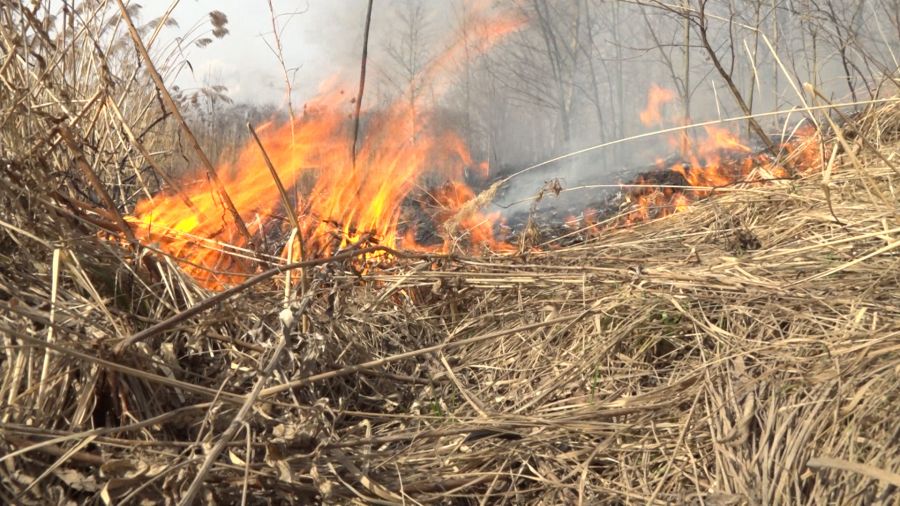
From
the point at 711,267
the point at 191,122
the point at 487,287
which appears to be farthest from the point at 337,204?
the point at 191,122

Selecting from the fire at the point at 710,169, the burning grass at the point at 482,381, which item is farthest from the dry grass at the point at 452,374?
the fire at the point at 710,169

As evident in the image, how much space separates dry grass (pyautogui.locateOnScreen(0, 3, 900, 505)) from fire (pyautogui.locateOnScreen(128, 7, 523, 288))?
0.27 meters

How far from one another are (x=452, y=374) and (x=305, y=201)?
2420 millimetres

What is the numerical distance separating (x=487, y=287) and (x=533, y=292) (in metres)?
0.17

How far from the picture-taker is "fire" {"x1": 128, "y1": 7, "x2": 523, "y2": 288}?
2445 mm

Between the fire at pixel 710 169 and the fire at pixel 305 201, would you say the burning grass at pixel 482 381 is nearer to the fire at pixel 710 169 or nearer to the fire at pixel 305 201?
the fire at pixel 305 201

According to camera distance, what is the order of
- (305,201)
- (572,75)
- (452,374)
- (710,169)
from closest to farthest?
1. (452,374)
2. (305,201)
3. (710,169)
4. (572,75)

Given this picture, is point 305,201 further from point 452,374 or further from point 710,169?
point 710,169

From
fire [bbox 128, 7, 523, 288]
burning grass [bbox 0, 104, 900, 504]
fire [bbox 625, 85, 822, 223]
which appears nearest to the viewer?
burning grass [bbox 0, 104, 900, 504]

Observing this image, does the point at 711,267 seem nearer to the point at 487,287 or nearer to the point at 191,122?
the point at 487,287

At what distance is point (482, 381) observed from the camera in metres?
1.95

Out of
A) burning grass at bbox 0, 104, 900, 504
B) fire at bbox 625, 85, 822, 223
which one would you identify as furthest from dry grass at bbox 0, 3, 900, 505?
fire at bbox 625, 85, 822, 223

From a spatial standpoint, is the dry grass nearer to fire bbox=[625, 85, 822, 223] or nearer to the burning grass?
the burning grass

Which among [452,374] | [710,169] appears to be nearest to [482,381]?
[452,374]
